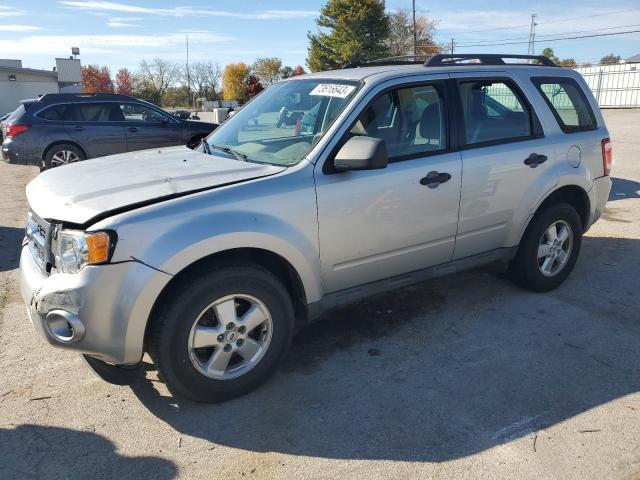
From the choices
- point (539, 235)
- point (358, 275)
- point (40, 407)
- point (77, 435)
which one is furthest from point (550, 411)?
point (40, 407)

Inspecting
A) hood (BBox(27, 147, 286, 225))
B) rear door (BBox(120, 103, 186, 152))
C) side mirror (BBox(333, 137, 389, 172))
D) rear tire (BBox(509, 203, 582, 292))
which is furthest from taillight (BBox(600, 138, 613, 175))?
rear door (BBox(120, 103, 186, 152))

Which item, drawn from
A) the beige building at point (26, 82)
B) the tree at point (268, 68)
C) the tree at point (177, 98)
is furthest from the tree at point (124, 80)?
the beige building at point (26, 82)

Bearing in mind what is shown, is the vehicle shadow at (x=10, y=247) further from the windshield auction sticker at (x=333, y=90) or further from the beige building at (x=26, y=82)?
A: the beige building at (x=26, y=82)

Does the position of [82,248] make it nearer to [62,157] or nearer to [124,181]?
[124,181]

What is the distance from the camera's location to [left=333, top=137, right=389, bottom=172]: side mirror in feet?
A: 10.2

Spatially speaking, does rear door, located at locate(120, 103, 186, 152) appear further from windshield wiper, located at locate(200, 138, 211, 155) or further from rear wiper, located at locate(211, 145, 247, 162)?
rear wiper, located at locate(211, 145, 247, 162)

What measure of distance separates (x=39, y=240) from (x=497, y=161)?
3136 millimetres

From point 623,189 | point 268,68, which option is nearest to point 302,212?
point 623,189

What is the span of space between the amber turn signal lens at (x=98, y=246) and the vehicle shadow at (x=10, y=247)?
3.67 meters

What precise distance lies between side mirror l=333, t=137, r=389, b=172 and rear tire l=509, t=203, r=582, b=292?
1914mm

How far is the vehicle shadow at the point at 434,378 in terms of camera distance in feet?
9.34

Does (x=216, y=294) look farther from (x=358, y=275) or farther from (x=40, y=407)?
(x=40, y=407)

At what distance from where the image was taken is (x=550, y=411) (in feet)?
9.89

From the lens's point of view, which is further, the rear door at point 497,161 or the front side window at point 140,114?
the front side window at point 140,114
